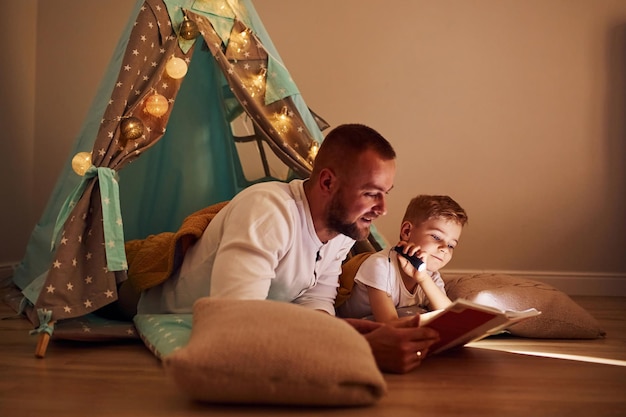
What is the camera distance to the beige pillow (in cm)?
135

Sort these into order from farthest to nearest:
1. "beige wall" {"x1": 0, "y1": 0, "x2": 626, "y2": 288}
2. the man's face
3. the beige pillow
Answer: "beige wall" {"x1": 0, "y1": 0, "x2": 626, "y2": 288} → the man's face → the beige pillow

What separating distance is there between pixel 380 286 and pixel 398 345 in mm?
514

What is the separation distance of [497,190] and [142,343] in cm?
243

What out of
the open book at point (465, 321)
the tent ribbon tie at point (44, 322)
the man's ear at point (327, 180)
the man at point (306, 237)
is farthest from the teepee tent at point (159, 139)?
the open book at point (465, 321)

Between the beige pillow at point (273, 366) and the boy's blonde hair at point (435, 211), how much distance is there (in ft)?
3.21

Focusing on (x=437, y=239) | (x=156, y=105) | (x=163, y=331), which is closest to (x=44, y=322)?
(x=163, y=331)

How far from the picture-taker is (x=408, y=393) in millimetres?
1569

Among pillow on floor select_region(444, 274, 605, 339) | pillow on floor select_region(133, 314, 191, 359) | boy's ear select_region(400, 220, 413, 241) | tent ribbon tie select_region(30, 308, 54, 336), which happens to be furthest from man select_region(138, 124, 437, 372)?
pillow on floor select_region(444, 274, 605, 339)

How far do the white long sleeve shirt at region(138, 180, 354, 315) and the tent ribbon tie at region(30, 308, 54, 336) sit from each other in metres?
0.38

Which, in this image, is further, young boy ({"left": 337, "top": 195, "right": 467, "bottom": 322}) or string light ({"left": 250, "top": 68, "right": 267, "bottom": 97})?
string light ({"left": 250, "top": 68, "right": 267, "bottom": 97})

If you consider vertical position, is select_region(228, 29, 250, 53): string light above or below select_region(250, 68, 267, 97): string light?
above

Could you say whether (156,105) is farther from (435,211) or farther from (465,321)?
(465,321)

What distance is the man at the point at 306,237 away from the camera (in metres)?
1.76

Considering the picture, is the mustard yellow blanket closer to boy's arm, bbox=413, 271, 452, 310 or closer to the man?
the man
